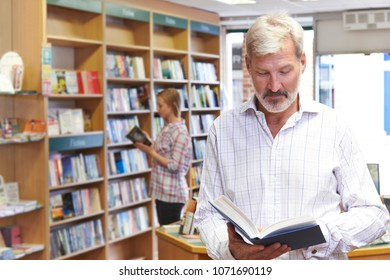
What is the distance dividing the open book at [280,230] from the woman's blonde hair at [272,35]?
0.42 meters

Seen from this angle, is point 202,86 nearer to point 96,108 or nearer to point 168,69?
point 168,69

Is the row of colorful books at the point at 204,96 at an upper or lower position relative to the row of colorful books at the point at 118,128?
upper

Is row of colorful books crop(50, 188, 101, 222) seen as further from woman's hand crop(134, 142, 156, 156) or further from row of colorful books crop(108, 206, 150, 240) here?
woman's hand crop(134, 142, 156, 156)

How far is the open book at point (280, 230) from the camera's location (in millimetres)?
1677

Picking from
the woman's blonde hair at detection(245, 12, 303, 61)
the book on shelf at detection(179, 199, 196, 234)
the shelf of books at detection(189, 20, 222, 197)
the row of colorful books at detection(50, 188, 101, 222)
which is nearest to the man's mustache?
the woman's blonde hair at detection(245, 12, 303, 61)

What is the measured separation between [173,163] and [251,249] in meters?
3.25

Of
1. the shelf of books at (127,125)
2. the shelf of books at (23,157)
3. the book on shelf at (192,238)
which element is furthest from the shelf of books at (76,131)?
the book on shelf at (192,238)

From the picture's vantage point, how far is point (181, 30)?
760cm

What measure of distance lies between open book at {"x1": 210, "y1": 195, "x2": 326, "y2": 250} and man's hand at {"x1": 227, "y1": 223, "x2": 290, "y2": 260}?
17 mm

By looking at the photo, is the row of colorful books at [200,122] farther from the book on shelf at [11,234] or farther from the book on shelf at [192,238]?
the book on shelf at [192,238]

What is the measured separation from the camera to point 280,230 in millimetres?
1677

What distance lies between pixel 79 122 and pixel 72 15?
95 cm

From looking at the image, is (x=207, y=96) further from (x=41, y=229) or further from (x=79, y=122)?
(x=41, y=229)
